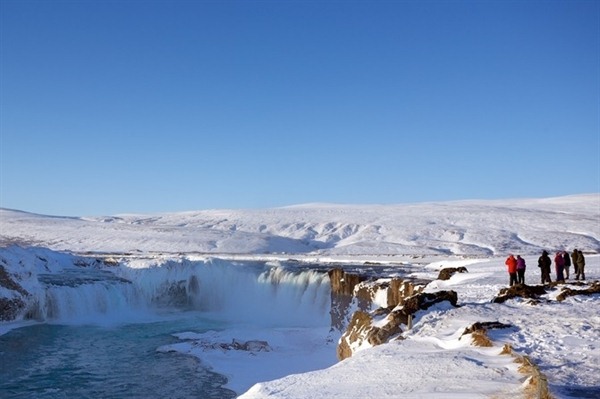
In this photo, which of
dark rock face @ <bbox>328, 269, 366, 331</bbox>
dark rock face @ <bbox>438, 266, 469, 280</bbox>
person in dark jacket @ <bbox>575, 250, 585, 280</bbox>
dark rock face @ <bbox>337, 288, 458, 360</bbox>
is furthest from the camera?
dark rock face @ <bbox>328, 269, 366, 331</bbox>

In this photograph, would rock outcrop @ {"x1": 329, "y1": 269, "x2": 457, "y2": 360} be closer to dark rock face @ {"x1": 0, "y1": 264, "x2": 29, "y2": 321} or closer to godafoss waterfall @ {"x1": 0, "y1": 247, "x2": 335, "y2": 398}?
godafoss waterfall @ {"x1": 0, "y1": 247, "x2": 335, "y2": 398}

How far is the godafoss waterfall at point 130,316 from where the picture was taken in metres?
20.8

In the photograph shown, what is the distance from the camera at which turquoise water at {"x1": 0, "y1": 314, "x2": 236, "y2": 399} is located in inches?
760

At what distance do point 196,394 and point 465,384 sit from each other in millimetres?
11839

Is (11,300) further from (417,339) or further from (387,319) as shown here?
(417,339)

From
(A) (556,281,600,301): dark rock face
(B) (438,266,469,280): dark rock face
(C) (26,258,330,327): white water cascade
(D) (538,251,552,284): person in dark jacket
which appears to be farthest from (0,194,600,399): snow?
(D) (538,251,552,284): person in dark jacket

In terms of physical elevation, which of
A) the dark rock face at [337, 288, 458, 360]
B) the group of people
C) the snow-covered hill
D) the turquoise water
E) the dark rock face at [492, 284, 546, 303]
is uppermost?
the snow-covered hill

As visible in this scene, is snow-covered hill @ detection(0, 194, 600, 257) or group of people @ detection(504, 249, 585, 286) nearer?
group of people @ detection(504, 249, 585, 286)

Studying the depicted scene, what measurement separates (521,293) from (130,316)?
96.6 feet

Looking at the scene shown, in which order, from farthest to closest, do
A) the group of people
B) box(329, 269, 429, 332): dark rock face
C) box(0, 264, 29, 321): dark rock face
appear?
box(0, 264, 29, 321): dark rock face, box(329, 269, 429, 332): dark rock face, the group of people

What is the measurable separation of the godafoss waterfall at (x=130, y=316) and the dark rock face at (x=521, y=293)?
9097 mm

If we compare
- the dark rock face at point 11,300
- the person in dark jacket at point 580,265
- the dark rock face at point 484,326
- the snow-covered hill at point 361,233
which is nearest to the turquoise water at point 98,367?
the dark rock face at point 11,300

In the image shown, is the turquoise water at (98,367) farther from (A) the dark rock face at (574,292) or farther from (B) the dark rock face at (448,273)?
(B) the dark rock face at (448,273)

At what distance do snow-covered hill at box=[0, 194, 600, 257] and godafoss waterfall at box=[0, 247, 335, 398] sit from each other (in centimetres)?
5120
